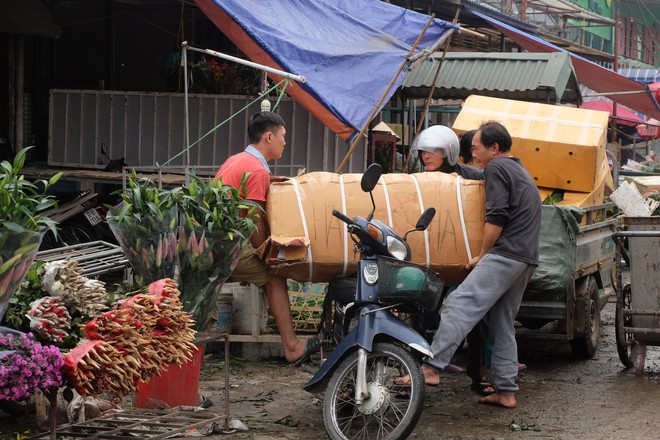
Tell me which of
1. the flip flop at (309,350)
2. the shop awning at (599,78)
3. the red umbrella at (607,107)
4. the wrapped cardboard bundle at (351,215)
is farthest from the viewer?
the red umbrella at (607,107)

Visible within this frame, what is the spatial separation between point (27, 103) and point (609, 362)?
Answer: 7.82 metres

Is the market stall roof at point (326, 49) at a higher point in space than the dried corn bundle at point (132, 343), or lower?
higher

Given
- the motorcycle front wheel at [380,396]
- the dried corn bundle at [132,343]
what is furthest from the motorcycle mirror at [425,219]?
the dried corn bundle at [132,343]

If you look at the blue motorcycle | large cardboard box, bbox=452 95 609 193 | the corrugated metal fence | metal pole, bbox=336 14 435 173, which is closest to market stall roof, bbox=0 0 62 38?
the corrugated metal fence

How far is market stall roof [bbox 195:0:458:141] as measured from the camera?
8.80 metres

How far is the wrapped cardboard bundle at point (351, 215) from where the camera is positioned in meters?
6.07

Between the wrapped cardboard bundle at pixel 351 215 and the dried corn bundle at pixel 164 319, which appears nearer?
the dried corn bundle at pixel 164 319

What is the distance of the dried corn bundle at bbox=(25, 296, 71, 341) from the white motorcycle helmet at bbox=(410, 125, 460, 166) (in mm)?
3302

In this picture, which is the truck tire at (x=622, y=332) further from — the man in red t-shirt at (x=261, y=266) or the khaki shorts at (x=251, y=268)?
the khaki shorts at (x=251, y=268)

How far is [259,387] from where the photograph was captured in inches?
282

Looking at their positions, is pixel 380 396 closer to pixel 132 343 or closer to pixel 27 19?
pixel 132 343

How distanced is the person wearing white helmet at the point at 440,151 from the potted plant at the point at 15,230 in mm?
3418

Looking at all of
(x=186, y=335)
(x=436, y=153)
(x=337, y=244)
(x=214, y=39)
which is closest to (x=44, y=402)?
(x=186, y=335)

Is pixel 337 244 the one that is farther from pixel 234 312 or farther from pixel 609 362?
pixel 609 362
